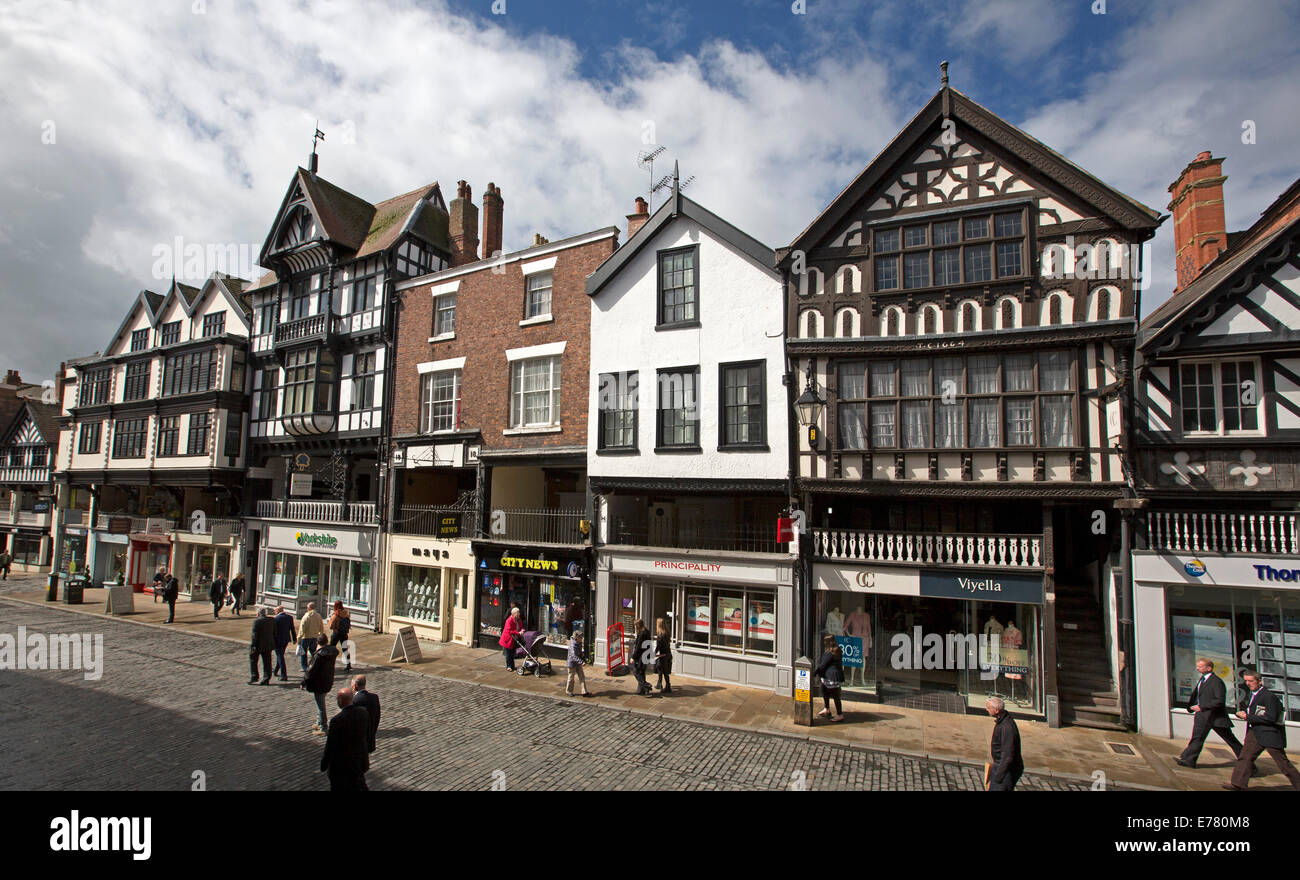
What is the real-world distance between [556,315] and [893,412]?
10.5 meters

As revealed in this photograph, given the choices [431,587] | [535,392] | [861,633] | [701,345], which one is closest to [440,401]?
[535,392]

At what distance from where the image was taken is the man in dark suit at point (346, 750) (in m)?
7.12

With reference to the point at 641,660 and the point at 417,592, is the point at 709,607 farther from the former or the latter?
the point at 417,592

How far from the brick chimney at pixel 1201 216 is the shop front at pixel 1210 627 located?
10.2 meters

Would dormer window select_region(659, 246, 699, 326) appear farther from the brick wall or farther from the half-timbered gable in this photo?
the half-timbered gable

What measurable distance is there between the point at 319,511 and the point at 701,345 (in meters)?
17.4

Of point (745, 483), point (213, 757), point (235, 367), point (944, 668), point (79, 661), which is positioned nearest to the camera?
point (213, 757)

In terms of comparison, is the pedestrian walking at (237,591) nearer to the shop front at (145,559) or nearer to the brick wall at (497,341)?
the shop front at (145,559)

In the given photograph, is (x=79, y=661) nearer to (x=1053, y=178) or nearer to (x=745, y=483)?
(x=745, y=483)

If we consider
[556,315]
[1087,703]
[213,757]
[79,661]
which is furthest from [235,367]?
[1087,703]

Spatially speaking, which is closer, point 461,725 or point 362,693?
point 362,693

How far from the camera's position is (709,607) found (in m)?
15.9

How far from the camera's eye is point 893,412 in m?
14.2

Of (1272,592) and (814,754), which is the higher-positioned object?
(1272,592)
